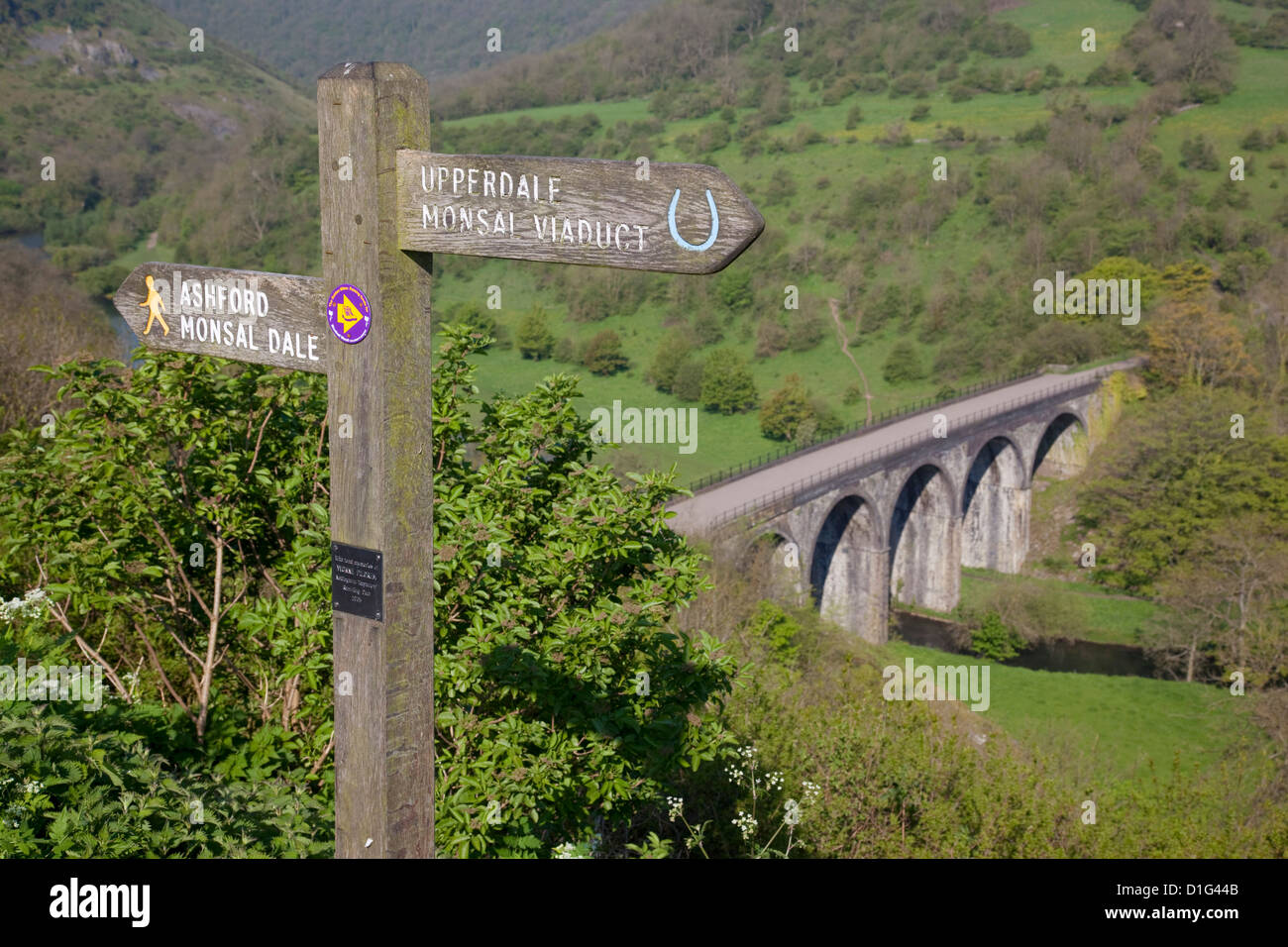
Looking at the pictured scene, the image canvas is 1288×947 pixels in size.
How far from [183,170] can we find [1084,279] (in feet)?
202

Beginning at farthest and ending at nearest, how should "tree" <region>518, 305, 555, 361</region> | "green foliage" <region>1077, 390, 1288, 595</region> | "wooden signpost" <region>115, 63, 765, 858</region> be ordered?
"tree" <region>518, 305, 555, 361</region>, "green foliage" <region>1077, 390, 1288, 595</region>, "wooden signpost" <region>115, 63, 765, 858</region>

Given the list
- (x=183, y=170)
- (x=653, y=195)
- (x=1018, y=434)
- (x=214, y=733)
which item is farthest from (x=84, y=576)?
(x=183, y=170)

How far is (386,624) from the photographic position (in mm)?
3381

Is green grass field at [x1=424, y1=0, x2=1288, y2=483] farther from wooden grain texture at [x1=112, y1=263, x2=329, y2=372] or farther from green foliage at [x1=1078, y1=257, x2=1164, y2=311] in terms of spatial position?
wooden grain texture at [x1=112, y1=263, x2=329, y2=372]

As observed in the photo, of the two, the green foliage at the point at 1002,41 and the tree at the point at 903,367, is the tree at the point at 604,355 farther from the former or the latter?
the green foliage at the point at 1002,41

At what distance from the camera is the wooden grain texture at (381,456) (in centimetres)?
333

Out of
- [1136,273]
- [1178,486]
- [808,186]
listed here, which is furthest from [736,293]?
[1178,486]

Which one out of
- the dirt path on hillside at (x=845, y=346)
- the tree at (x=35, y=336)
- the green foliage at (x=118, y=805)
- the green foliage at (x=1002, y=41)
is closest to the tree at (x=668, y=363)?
the dirt path on hillside at (x=845, y=346)

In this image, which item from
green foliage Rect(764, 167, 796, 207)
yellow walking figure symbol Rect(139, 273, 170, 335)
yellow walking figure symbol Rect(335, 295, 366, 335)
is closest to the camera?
yellow walking figure symbol Rect(335, 295, 366, 335)

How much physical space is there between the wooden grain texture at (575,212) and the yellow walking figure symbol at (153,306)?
118 centimetres

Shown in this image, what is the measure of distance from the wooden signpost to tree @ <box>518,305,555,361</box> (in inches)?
2501

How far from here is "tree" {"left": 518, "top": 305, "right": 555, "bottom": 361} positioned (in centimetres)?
6669

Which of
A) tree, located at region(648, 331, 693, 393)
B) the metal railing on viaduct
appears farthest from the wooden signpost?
tree, located at region(648, 331, 693, 393)
